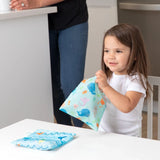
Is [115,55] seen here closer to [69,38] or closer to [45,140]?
[45,140]

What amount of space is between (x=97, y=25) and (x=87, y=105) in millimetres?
2088

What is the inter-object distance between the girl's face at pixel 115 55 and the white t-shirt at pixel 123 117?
0.17ft

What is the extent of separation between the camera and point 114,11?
301 cm

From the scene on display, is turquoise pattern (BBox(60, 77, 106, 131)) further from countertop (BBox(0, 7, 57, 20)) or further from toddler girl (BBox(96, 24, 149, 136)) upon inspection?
countertop (BBox(0, 7, 57, 20))

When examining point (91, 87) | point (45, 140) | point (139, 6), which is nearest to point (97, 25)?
point (139, 6)

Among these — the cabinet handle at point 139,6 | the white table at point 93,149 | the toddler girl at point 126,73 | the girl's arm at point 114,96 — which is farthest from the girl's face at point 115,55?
the cabinet handle at point 139,6

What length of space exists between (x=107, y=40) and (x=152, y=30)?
65.6 inches

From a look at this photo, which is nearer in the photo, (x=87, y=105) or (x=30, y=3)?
(x=87, y=105)

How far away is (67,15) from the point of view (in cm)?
202

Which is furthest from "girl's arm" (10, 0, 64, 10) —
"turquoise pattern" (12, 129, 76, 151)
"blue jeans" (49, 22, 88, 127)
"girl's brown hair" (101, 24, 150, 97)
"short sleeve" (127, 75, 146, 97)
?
"turquoise pattern" (12, 129, 76, 151)

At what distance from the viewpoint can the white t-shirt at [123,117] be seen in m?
1.40

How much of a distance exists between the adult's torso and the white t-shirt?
66cm

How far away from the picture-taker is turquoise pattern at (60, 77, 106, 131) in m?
1.14

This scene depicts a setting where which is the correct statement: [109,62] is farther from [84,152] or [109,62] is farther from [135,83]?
[84,152]
